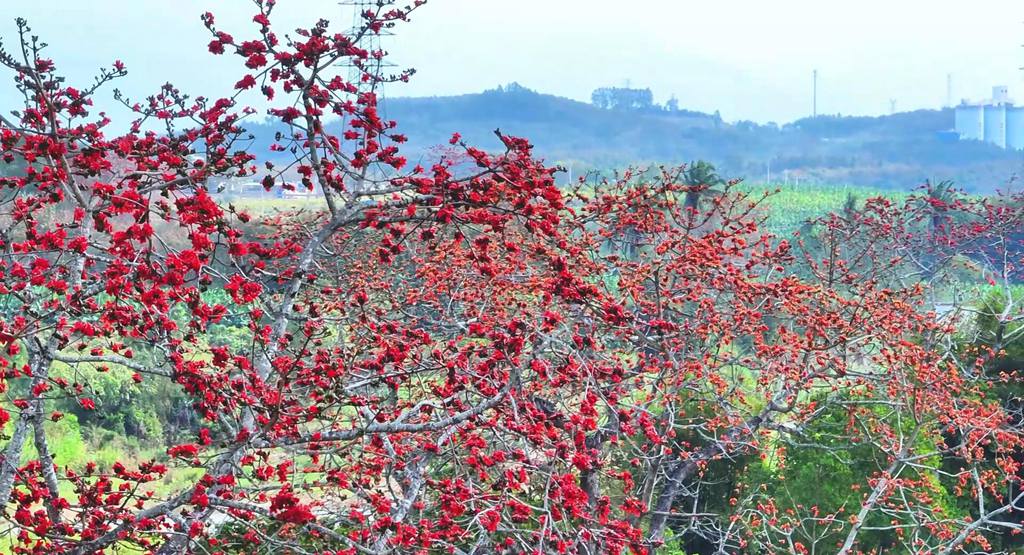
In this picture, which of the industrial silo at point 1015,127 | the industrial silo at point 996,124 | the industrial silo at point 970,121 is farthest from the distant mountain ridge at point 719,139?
the industrial silo at point 1015,127

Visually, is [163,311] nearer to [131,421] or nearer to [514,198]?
[514,198]

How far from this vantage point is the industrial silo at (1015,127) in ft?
405

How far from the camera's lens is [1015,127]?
410 feet

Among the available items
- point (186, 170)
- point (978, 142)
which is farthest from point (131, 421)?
point (978, 142)

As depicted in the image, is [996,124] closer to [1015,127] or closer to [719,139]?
[1015,127]

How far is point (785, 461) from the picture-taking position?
12125 millimetres

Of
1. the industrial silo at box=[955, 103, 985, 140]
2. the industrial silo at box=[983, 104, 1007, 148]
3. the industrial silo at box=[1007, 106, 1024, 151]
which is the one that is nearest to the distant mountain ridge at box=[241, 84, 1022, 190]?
the industrial silo at box=[955, 103, 985, 140]

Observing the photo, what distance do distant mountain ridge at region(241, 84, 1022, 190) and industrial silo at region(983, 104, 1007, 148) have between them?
4.25 m

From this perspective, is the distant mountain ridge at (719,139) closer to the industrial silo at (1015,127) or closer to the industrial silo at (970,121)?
the industrial silo at (970,121)

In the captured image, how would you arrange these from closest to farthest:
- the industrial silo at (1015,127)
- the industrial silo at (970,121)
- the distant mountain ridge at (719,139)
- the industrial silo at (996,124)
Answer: the distant mountain ridge at (719,139), the industrial silo at (970,121), the industrial silo at (996,124), the industrial silo at (1015,127)

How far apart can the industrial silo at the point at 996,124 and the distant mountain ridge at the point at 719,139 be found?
4.25 metres

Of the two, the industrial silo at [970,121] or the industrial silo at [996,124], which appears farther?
the industrial silo at [996,124]

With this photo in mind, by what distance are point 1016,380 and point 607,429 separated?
22.6ft

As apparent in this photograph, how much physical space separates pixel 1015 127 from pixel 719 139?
119 feet
